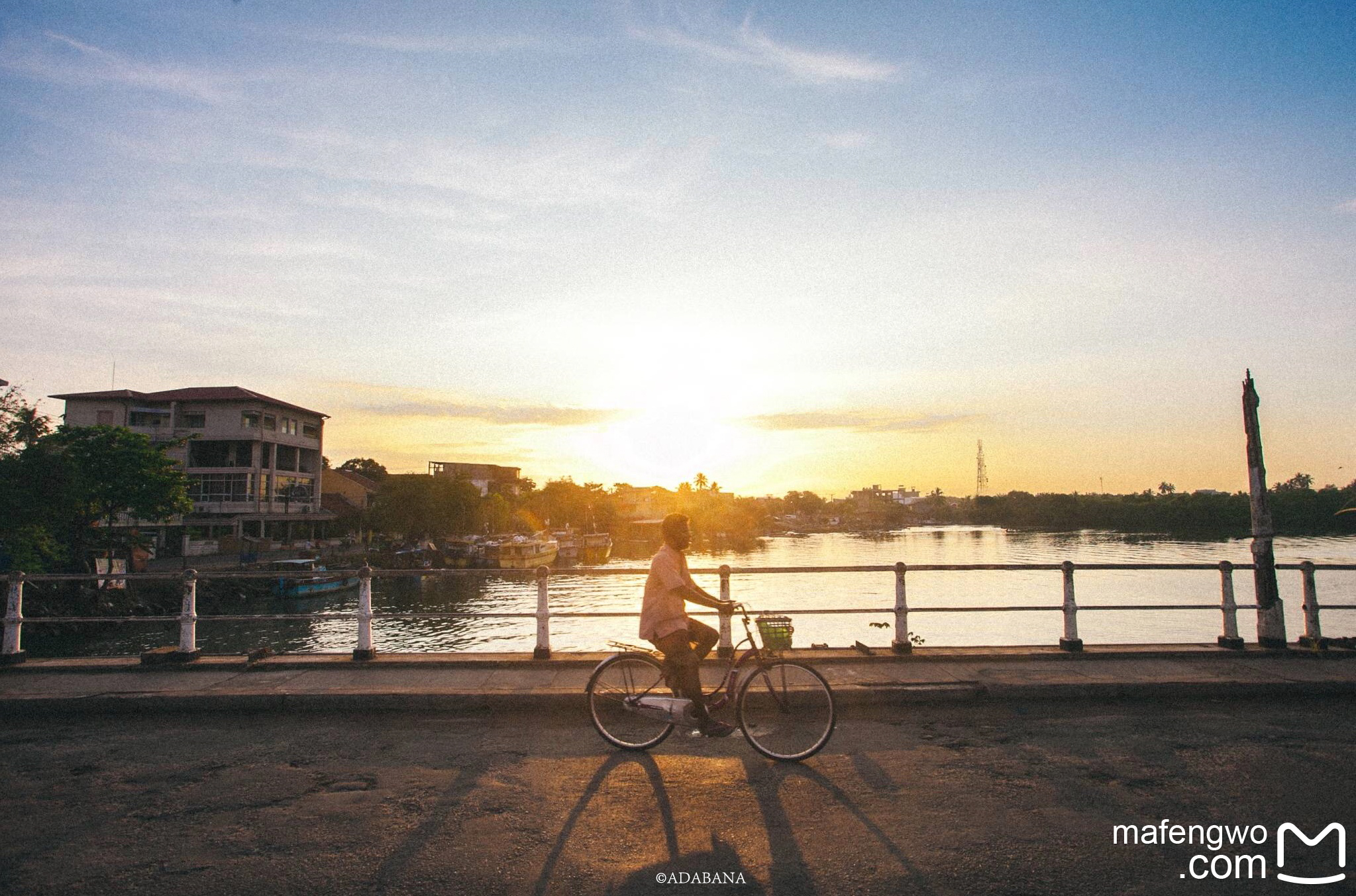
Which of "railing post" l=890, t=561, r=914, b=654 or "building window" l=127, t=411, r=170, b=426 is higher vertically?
"building window" l=127, t=411, r=170, b=426

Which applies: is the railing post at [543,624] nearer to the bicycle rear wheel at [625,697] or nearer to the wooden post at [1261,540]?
the bicycle rear wheel at [625,697]

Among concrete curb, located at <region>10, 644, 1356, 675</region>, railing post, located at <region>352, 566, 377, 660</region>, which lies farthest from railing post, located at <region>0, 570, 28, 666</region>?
railing post, located at <region>352, 566, 377, 660</region>

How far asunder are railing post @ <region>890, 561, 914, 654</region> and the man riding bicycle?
3936 millimetres

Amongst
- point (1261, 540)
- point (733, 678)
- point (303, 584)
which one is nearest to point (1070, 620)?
point (1261, 540)

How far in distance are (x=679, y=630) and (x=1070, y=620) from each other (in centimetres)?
642

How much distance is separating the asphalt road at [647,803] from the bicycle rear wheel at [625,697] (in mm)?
173

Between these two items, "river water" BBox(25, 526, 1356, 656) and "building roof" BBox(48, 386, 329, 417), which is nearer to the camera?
"river water" BBox(25, 526, 1356, 656)

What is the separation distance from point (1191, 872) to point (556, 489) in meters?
155

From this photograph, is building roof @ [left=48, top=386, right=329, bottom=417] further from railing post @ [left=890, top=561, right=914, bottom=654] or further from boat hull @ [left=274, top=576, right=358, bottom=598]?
railing post @ [left=890, top=561, right=914, bottom=654]

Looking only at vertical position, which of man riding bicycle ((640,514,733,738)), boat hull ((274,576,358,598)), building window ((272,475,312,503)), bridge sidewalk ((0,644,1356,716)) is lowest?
boat hull ((274,576,358,598))

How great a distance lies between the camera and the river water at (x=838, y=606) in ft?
128

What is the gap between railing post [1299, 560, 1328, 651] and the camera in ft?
32.9

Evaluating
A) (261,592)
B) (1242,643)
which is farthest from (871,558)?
(1242,643)

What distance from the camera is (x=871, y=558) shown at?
105 m
